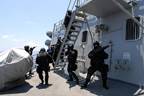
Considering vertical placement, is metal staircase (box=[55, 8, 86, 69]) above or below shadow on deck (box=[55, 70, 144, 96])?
above

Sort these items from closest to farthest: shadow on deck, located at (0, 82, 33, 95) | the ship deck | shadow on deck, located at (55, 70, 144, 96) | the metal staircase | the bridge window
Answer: shadow on deck, located at (55, 70, 144, 96)
the ship deck
the bridge window
shadow on deck, located at (0, 82, 33, 95)
the metal staircase

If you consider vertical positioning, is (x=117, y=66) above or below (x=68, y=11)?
below

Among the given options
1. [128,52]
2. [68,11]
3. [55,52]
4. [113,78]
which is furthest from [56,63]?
[128,52]

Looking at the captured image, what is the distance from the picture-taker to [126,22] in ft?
42.7

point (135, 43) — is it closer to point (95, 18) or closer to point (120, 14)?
point (120, 14)

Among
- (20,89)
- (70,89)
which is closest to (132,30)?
(70,89)

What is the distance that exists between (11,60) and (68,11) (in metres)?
4.07

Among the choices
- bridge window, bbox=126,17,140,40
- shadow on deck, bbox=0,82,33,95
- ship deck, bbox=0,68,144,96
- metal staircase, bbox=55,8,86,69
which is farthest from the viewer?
metal staircase, bbox=55,8,86,69

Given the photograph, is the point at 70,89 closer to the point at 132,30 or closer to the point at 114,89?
the point at 114,89

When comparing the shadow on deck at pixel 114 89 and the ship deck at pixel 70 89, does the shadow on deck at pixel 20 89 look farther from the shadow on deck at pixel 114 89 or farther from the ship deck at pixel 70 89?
the shadow on deck at pixel 114 89

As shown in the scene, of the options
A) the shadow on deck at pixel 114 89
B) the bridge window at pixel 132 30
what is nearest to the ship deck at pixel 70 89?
the shadow on deck at pixel 114 89

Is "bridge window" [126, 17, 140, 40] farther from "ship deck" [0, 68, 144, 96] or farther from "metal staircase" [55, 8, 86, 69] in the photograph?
"metal staircase" [55, 8, 86, 69]

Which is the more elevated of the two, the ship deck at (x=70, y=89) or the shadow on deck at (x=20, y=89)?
the ship deck at (x=70, y=89)

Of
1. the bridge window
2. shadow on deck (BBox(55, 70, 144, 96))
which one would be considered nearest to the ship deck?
shadow on deck (BBox(55, 70, 144, 96))
